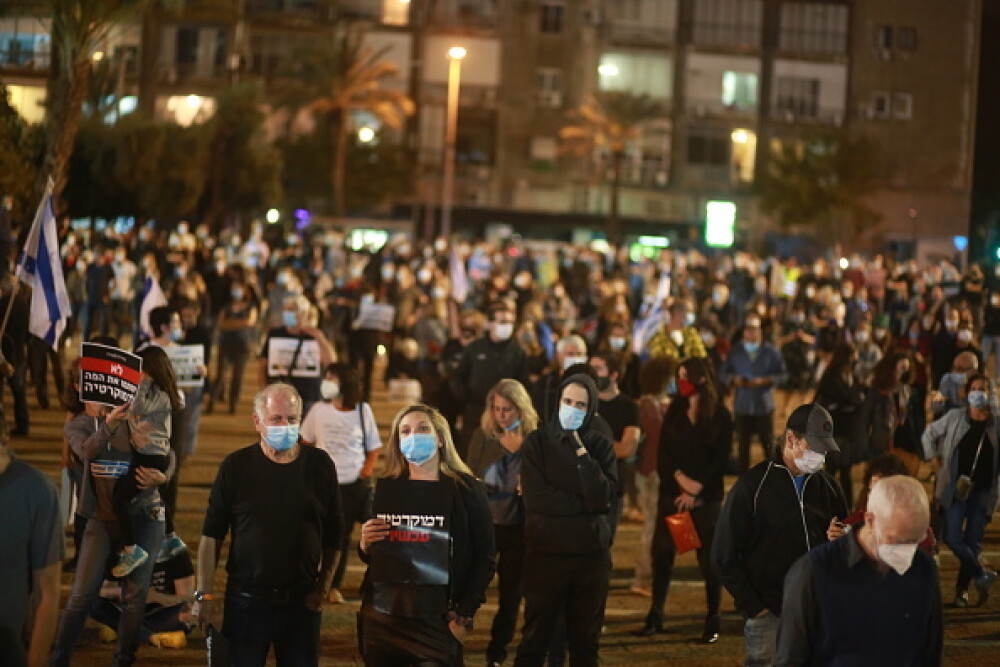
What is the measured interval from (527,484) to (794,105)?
74000mm

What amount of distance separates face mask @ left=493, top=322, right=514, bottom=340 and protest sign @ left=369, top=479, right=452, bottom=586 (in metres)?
6.98

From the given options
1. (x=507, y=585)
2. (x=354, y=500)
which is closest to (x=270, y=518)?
(x=507, y=585)

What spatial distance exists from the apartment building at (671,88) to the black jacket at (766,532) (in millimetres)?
66546

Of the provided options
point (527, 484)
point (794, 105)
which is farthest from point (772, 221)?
point (527, 484)

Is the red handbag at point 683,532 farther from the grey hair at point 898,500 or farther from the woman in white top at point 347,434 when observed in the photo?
the grey hair at point 898,500

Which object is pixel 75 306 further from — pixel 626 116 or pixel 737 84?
pixel 737 84

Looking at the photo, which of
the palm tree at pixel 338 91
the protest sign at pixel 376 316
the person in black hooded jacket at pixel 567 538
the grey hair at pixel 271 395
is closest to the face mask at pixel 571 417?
the person in black hooded jacket at pixel 567 538

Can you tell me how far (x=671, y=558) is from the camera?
32.5 ft

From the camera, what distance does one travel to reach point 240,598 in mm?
6801

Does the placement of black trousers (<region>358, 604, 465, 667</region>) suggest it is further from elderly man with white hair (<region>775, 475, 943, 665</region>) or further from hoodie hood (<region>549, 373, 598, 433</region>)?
hoodie hood (<region>549, 373, 598, 433</region>)

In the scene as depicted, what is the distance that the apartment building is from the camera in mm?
76062

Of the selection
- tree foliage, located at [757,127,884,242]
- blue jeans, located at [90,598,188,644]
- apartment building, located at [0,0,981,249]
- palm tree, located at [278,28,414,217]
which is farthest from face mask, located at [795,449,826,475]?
apartment building, located at [0,0,981,249]

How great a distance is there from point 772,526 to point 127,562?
3.18m

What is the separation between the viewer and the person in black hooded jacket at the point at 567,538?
7.82m
